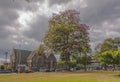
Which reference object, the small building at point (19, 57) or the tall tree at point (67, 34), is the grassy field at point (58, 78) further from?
the small building at point (19, 57)

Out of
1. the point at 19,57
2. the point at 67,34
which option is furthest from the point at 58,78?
the point at 19,57

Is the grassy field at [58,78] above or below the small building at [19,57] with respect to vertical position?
below

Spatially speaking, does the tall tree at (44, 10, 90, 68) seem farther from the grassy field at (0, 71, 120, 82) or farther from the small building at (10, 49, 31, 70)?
the small building at (10, 49, 31, 70)

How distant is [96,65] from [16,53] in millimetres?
51636

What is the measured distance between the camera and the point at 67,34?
8656 cm

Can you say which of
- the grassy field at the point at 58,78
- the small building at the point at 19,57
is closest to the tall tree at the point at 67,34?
the grassy field at the point at 58,78

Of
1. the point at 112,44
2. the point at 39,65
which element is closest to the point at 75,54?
the point at 112,44

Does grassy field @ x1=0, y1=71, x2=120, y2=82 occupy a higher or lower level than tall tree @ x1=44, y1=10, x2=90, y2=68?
lower

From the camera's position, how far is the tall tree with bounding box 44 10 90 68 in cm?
8506

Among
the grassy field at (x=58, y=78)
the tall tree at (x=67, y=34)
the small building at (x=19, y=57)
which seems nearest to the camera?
the grassy field at (x=58, y=78)

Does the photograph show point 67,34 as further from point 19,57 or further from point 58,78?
point 19,57

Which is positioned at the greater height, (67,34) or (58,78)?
(67,34)

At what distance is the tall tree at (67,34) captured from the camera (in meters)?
85.1

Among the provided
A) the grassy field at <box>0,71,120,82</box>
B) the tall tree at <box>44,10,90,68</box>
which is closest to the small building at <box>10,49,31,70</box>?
the tall tree at <box>44,10,90,68</box>
